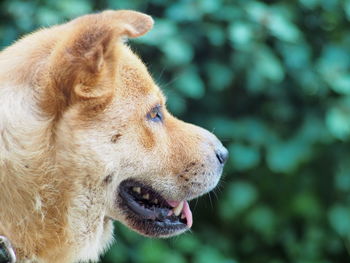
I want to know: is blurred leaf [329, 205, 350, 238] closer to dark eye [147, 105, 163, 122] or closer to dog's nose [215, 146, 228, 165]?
dog's nose [215, 146, 228, 165]

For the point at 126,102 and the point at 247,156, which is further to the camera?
the point at 247,156

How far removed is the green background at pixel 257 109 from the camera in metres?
4.84

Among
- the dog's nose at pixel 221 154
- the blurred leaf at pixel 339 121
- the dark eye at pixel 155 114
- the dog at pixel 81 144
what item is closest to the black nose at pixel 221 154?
the dog's nose at pixel 221 154

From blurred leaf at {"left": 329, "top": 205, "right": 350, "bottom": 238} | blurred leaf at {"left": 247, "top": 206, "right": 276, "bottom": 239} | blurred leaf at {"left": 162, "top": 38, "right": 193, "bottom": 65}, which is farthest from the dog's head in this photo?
blurred leaf at {"left": 329, "top": 205, "right": 350, "bottom": 238}

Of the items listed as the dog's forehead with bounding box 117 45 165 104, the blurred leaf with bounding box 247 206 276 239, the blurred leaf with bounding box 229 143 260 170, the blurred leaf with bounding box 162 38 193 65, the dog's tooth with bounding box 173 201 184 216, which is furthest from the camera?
the blurred leaf with bounding box 247 206 276 239

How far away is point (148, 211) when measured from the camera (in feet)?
10.1

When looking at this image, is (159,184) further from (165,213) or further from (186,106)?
(186,106)

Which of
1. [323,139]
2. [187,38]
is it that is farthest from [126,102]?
[323,139]

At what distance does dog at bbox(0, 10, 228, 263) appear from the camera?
2.63 m

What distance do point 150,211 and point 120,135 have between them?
0.43 m

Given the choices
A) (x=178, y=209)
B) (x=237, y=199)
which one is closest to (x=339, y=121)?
(x=237, y=199)

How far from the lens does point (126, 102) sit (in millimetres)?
2912

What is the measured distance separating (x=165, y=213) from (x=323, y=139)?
88.9 inches

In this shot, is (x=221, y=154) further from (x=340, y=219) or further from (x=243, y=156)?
(x=340, y=219)
